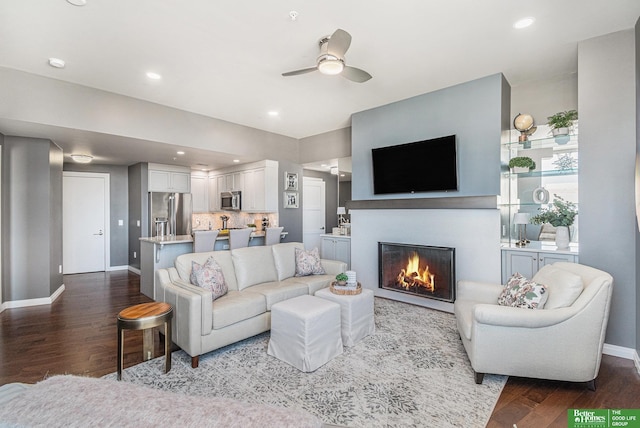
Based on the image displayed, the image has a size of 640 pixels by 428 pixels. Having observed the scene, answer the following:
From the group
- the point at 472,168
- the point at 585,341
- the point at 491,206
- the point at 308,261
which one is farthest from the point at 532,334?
the point at 308,261

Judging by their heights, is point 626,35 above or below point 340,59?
above

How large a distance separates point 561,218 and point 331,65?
3.08m

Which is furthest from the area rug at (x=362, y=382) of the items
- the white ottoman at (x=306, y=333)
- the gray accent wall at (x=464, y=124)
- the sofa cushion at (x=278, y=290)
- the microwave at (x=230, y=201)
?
the microwave at (x=230, y=201)

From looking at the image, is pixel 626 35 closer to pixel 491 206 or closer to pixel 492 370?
pixel 491 206

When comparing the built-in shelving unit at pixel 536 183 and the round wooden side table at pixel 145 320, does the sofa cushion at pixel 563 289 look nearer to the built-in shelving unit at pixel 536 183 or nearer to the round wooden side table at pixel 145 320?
the built-in shelving unit at pixel 536 183

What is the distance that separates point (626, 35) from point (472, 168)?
180 centimetres

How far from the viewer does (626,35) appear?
2904 millimetres

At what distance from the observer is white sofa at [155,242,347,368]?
8.86 feet

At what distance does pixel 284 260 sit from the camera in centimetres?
416

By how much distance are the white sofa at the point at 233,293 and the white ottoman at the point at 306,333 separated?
1.30ft

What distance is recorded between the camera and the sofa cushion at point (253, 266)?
12.0 feet

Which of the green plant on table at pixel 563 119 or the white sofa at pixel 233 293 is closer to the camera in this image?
the white sofa at pixel 233 293

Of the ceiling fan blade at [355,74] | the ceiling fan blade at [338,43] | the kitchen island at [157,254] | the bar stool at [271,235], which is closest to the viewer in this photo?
the ceiling fan blade at [338,43]

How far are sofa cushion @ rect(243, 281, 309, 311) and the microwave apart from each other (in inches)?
141
